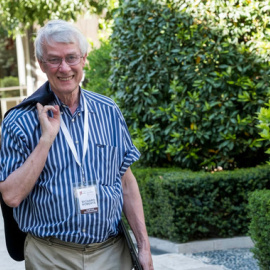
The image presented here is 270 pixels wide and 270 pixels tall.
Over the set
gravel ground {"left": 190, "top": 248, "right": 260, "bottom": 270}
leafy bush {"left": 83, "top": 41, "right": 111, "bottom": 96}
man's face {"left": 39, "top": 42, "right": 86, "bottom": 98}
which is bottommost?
gravel ground {"left": 190, "top": 248, "right": 260, "bottom": 270}

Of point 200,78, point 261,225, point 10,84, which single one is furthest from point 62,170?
point 10,84

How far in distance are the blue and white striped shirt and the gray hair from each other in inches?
10.9

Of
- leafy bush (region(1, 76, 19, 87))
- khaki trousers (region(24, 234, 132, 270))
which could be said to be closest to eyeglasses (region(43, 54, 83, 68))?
khaki trousers (region(24, 234, 132, 270))

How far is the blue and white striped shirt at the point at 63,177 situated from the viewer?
117 inches

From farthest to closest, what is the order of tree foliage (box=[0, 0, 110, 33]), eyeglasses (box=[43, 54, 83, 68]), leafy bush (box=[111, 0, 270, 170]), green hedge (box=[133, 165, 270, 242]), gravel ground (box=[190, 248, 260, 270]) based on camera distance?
tree foliage (box=[0, 0, 110, 33]) → leafy bush (box=[111, 0, 270, 170]) → green hedge (box=[133, 165, 270, 242]) → gravel ground (box=[190, 248, 260, 270]) → eyeglasses (box=[43, 54, 83, 68])

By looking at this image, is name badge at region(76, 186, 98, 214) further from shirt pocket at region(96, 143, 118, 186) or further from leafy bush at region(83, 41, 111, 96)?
leafy bush at region(83, 41, 111, 96)

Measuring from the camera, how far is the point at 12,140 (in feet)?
9.77

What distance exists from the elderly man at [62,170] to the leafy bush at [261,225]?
2.52 m

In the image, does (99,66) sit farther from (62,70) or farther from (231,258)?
(62,70)

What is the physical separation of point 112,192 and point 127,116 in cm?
526

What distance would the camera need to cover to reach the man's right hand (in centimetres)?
293

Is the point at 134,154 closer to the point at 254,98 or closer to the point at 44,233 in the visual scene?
the point at 44,233

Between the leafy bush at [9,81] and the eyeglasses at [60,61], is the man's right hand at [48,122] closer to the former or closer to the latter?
the eyeglasses at [60,61]

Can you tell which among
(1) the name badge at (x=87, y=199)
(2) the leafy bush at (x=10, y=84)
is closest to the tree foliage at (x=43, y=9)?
(2) the leafy bush at (x=10, y=84)
